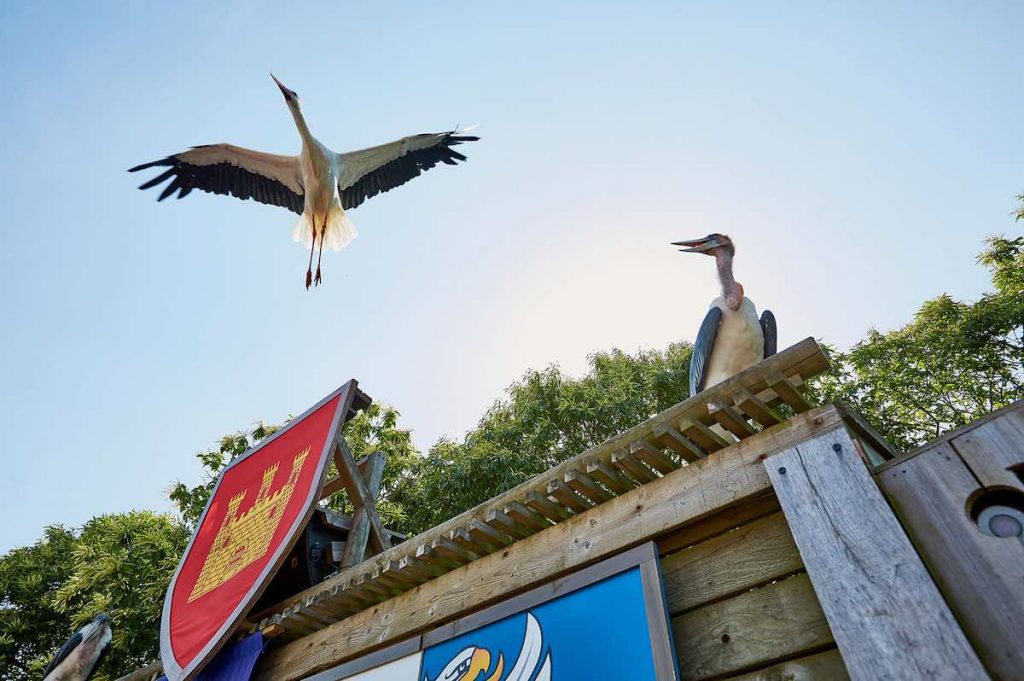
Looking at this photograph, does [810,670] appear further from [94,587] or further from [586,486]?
[94,587]

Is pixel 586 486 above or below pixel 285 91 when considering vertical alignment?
below

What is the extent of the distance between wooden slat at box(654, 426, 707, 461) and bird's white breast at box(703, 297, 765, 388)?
934mm

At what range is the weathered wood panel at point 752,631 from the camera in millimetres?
1912

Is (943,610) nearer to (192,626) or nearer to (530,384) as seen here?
(192,626)

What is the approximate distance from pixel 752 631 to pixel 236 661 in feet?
11.0

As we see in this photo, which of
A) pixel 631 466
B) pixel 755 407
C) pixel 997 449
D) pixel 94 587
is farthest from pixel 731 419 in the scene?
pixel 94 587

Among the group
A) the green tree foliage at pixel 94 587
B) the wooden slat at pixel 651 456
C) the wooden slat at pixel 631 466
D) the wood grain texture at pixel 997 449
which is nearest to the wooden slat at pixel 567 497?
the wooden slat at pixel 631 466

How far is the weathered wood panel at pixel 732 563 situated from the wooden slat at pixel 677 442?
1.11 feet

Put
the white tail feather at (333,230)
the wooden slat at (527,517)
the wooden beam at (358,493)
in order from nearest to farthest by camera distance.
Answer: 1. the wooden slat at (527,517)
2. the wooden beam at (358,493)
3. the white tail feather at (333,230)

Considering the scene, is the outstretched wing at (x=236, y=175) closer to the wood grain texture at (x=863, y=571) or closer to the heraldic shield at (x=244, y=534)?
the heraldic shield at (x=244, y=534)

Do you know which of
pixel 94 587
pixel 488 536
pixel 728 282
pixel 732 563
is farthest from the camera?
pixel 94 587

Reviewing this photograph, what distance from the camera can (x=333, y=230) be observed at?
334 inches

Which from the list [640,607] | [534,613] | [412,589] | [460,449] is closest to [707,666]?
[640,607]

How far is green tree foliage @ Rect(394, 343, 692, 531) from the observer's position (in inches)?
459
